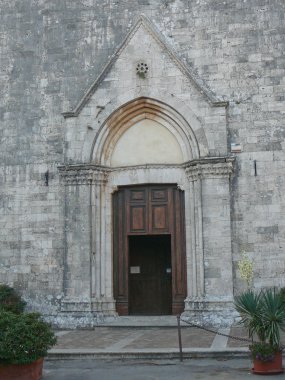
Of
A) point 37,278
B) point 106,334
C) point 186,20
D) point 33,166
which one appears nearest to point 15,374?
point 106,334

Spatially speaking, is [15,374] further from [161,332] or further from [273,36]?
[273,36]

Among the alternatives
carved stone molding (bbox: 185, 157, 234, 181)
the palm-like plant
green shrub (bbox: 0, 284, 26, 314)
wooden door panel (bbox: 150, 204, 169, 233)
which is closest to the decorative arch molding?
carved stone molding (bbox: 185, 157, 234, 181)

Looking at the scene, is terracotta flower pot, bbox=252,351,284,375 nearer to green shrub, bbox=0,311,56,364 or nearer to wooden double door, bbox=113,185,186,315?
green shrub, bbox=0,311,56,364

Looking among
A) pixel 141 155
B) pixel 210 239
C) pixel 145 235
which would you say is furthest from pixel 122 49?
pixel 210 239

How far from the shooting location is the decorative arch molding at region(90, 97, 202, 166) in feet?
48.4

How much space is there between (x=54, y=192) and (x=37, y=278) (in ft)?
7.70

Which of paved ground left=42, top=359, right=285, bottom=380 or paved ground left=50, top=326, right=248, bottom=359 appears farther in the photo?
paved ground left=50, top=326, right=248, bottom=359

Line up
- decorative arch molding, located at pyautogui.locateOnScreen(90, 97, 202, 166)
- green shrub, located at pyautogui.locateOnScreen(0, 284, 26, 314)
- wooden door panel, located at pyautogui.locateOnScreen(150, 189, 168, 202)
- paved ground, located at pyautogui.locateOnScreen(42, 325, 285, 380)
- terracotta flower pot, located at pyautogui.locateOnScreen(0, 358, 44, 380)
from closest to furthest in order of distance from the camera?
terracotta flower pot, located at pyautogui.locateOnScreen(0, 358, 44, 380)
paved ground, located at pyautogui.locateOnScreen(42, 325, 285, 380)
green shrub, located at pyautogui.locateOnScreen(0, 284, 26, 314)
decorative arch molding, located at pyautogui.locateOnScreen(90, 97, 202, 166)
wooden door panel, located at pyautogui.locateOnScreen(150, 189, 168, 202)

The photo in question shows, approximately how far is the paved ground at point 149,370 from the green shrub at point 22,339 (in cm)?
83

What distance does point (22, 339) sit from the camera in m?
8.03

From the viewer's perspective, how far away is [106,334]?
1288 centimetres

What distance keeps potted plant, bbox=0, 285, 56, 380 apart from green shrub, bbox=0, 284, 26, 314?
6043 millimetres

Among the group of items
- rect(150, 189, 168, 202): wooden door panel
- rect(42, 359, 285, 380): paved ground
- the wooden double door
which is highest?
rect(150, 189, 168, 202): wooden door panel

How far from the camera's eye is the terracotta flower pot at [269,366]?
841cm
